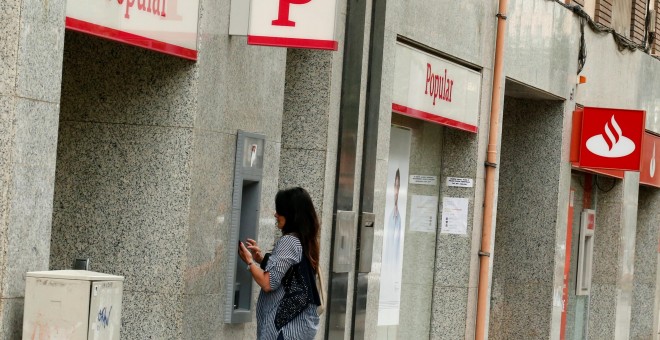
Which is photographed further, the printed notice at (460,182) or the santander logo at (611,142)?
the santander logo at (611,142)

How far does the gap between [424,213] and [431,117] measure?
4.77 ft

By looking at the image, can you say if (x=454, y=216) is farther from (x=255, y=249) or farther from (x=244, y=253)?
(x=255, y=249)

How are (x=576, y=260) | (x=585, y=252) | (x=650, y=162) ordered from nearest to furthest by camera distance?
(x=576, y=260)
(x=585, y=252)
(x=650, y=162)

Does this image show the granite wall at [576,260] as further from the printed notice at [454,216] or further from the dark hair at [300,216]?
the dark hair at [300,216]

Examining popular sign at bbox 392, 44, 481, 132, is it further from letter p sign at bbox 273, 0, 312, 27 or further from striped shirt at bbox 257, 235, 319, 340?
striped shirt at bbox 257, 235, 319, 340

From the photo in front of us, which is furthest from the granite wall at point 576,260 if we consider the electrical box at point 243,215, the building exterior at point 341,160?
the electrical box at point 243,215

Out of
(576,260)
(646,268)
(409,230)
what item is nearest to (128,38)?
(409,230)

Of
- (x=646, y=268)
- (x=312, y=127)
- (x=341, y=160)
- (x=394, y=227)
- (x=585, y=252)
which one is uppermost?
(x=312, y=127)

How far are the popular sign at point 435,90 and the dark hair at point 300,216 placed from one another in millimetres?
4258

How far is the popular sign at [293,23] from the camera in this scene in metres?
8.46

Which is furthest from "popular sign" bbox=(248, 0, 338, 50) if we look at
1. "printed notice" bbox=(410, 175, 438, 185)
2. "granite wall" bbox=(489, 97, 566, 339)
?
"granite wall" bbox=(489, 97, 566, 339)

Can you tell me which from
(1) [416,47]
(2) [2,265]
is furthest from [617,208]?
(2) [2,265]

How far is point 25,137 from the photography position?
6.41m

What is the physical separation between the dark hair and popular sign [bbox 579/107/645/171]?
917cm
